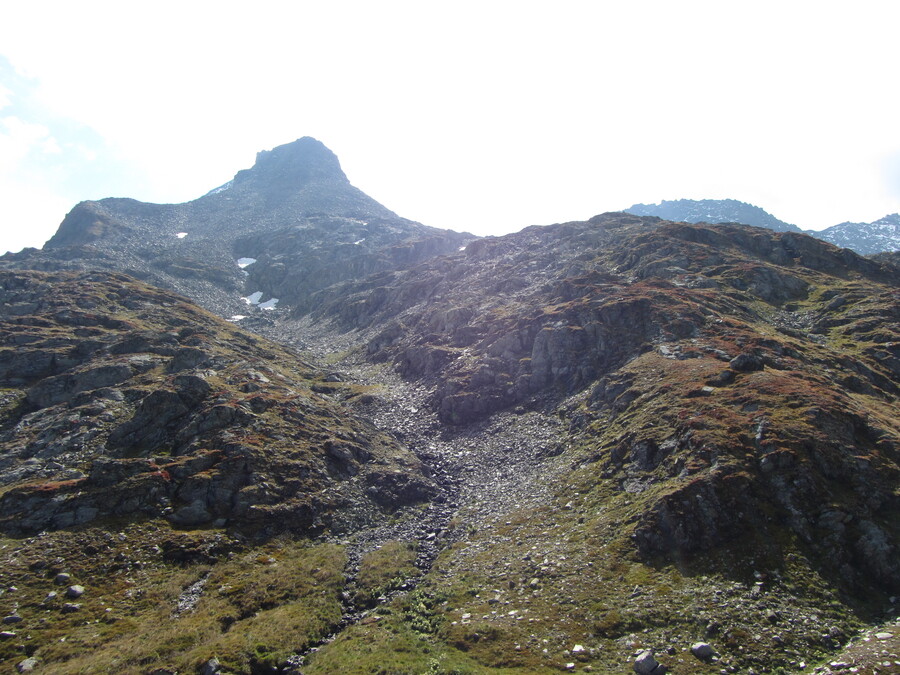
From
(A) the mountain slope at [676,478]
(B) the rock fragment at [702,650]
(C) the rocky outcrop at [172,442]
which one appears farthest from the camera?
(C) the rocky outcrop at [172,442]

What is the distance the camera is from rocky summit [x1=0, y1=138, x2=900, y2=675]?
1050 inches

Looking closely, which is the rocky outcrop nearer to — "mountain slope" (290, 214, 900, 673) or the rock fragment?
"mountain slope" (290, 214, 900, 673)

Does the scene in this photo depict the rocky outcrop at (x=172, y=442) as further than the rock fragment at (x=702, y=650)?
Yes

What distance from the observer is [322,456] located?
53.3m

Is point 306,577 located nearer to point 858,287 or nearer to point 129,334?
point 129,334

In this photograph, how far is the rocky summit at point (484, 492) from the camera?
26.7 m

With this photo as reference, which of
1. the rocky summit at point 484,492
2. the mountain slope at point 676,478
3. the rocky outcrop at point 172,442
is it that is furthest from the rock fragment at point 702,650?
the rocky outcrop at point 172,442

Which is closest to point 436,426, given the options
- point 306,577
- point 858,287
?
point 306,577

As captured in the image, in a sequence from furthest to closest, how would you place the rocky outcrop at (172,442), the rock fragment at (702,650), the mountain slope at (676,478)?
the rocky outcrop at (172,442)
the mountain slope at (676,478)
the rock fragment at (702,650)

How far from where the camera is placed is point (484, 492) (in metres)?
50.8

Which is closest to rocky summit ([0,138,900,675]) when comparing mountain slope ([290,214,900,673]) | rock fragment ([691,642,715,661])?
mountain slope ([290,214,900,673])

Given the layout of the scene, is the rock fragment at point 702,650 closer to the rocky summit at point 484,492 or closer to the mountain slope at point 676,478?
the mountain slope at point 676,478

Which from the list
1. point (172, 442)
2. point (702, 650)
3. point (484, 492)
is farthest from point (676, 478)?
point (172, 442)

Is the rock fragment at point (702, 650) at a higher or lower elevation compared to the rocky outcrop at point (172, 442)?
lower
